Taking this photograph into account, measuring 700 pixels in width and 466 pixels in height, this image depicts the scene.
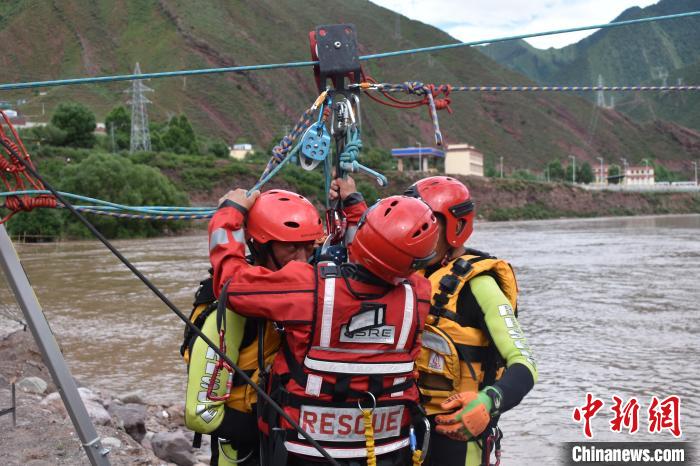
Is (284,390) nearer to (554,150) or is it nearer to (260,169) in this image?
(260,169)

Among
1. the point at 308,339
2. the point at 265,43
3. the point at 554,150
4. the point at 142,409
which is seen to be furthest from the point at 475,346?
the point at 554,150

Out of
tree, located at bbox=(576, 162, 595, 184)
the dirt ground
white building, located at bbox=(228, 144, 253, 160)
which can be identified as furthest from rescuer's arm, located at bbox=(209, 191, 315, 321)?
tree, located at bbox=(576, 162, 595, 184)

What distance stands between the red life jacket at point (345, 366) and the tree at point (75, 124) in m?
81.1

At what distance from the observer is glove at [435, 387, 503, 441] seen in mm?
2939

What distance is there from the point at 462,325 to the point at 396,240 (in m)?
0.80

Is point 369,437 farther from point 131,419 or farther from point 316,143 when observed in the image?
point 131,419

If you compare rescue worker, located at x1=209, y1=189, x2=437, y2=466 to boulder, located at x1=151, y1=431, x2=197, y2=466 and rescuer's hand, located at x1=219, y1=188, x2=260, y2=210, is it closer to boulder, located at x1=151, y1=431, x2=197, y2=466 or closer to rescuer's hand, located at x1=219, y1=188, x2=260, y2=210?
rescuer's hand, located at x1=219, y1=188, x2=260, y2=210

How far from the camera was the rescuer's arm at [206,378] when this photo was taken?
3.12 metres

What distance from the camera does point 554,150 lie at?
18938 centimetres

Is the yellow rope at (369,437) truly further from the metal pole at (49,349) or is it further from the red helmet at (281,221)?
the metal pole at (49,349)

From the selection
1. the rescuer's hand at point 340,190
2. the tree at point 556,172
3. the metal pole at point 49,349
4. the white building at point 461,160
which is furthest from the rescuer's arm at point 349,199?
the tree at point 556,172

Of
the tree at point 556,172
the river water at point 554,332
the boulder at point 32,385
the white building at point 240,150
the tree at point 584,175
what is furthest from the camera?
the tree at point 584,175

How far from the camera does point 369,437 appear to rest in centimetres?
300

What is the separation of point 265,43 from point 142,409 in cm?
16684
